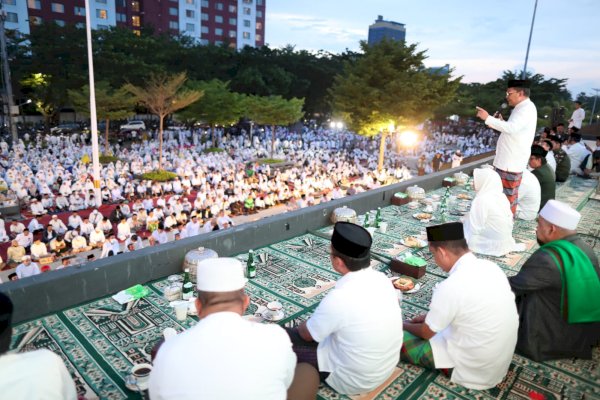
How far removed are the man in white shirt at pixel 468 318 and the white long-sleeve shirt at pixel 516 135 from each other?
2686 millimetres

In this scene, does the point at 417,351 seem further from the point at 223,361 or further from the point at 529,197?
the point at 529,197

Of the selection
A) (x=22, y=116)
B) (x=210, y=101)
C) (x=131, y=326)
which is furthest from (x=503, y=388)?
(x=22, y=116)

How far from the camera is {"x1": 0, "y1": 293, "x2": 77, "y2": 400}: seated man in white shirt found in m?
1.68

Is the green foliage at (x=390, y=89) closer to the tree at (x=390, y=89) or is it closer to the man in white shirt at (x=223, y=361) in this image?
the tree at (x=390, y=89)

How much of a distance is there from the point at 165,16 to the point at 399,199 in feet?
154

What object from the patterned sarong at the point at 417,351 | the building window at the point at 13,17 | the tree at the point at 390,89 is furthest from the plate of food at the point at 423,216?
the building window at the point at 13,17

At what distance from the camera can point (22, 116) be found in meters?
31.4

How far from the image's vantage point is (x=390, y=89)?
1833 cm

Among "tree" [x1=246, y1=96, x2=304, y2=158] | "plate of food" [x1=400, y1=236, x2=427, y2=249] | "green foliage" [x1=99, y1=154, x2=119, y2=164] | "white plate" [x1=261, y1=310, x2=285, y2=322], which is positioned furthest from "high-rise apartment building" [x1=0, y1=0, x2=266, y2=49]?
"white plate" [x1=261, y1=310, x2=285, y2=322]

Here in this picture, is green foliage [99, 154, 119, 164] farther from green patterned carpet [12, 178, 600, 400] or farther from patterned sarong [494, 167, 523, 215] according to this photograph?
patterned sarong [494, 167, 523, 215]

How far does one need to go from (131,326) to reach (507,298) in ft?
9.71

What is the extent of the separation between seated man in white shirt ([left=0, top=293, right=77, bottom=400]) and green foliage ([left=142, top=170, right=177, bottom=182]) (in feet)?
52.4

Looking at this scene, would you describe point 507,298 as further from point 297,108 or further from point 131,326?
point 297,108

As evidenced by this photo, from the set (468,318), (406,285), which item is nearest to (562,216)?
(468,318)
